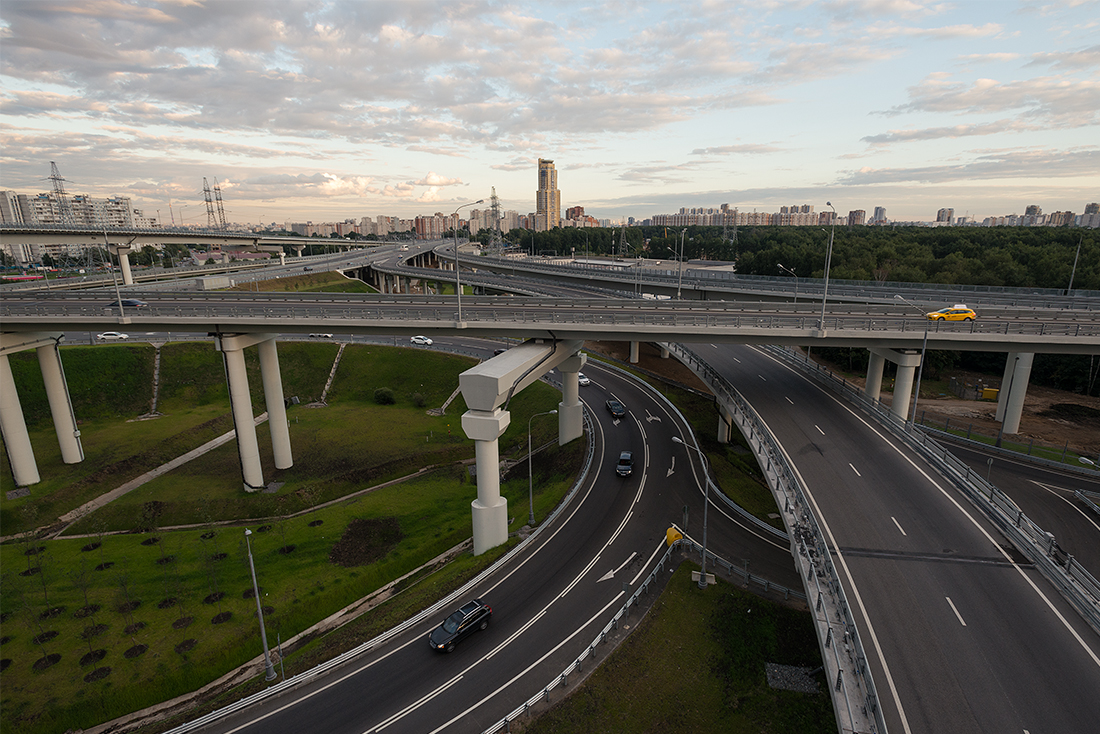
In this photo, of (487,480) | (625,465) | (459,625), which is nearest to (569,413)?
(625,465)

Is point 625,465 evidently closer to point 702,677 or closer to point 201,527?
point 702,677

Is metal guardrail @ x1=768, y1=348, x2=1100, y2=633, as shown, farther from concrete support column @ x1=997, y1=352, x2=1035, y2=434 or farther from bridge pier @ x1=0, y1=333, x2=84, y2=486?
bridge pier @ x1=0, y1=333, x2=84, y2=486

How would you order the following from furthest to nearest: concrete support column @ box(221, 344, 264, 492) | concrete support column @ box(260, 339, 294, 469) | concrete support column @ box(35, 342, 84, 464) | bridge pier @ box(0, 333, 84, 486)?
1. concrete support column @ box(260, 339, 294, 469)
2. concrete support column @ box(35, 342, 84, 464)
3. concrete support column @ box(221, 344, 264, 492)
4. bridge pier @ box(0, 333, 84, 486)

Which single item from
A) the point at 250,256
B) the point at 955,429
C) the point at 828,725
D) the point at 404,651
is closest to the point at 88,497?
the point at 404,651

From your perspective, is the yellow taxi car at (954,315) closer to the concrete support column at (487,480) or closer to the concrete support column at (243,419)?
the concrete support column at (487,480)

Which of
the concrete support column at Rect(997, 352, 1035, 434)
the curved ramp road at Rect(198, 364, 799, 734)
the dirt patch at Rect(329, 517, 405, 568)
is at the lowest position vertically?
the dirt patch at Rect(329, 517, 405, 568)

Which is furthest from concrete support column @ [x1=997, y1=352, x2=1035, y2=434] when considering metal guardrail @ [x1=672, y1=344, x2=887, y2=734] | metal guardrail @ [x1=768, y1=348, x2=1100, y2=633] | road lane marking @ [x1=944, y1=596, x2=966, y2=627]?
road lane marking @ [x1=944, y1=596, x2=966, y2=627]

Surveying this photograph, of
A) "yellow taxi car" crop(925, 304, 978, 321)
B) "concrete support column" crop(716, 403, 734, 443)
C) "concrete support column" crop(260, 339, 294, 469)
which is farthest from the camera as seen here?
"concrete support column" crop(716, 403, 734, 443)
